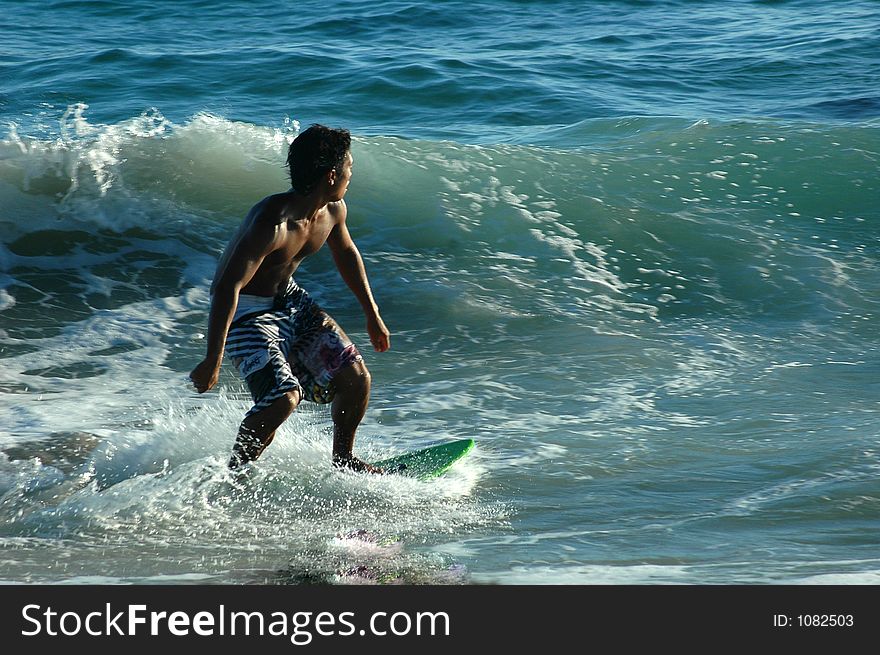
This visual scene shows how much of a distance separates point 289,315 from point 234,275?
0.39 meters

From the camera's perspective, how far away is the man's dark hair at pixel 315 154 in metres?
4.18

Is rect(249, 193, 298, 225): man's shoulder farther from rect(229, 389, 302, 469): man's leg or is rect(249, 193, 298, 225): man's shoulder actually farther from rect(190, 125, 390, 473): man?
rect(229, 389, 302, 469): man's leg

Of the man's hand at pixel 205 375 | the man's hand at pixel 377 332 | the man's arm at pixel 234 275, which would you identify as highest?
the man's arm at pixel 234 275

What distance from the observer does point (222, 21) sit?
59.4 feet

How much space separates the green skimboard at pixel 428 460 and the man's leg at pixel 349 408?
13cm

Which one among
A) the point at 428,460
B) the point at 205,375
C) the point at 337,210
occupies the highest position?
the point at 337,210

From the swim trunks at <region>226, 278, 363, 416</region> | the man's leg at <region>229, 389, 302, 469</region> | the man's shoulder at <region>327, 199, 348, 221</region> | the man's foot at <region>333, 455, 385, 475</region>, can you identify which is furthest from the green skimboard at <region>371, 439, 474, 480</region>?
the man's shoulder at <region>327, 199, 348, 221</region>

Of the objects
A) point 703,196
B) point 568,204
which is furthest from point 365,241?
point 703,196

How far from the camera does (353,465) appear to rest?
4719 millimetres

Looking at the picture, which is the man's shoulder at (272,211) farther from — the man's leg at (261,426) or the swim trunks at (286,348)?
the man's leg at (261,426)

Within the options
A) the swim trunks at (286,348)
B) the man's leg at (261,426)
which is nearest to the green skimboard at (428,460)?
the swim trunks at (286,348)

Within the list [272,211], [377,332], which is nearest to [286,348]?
[377,332]

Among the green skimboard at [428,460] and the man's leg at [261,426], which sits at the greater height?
the man's leg at [261,426]

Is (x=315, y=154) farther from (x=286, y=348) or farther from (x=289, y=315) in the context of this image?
(x=286, y=348)
